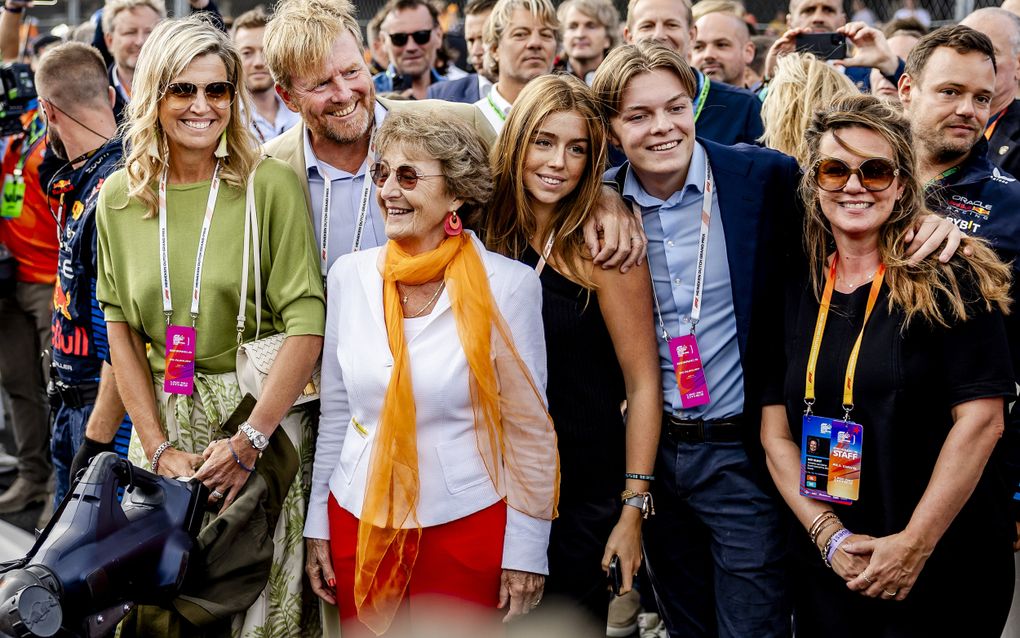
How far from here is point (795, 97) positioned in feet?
12.8

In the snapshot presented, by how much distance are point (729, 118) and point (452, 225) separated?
2.05 meters

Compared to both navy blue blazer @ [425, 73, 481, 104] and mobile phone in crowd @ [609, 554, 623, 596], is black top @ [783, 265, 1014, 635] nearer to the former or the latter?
mobile phone in crowd @ [609, 554, 623, 596]

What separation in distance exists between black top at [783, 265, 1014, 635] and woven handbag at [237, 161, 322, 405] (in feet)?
4.98

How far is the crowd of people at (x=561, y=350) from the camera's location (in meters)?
2.63

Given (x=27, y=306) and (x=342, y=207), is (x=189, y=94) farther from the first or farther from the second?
(x=27, y=306)

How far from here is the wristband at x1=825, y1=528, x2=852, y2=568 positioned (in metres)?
2.66

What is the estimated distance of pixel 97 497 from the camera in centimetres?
245

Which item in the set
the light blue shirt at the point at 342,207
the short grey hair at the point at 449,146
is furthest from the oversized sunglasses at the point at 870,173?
→ the light blue shirt at the point at 342,207

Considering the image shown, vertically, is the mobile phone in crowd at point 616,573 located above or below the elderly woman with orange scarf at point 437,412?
below

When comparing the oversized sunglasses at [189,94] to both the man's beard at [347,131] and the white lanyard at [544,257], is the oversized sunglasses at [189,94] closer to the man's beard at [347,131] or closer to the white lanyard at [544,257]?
the man's beard at [347,131]

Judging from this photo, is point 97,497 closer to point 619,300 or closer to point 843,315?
point 619,300

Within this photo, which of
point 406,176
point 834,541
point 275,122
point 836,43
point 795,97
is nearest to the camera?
point 834,541

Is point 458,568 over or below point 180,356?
below

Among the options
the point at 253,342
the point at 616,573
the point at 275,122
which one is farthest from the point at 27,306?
the point at 616,573
